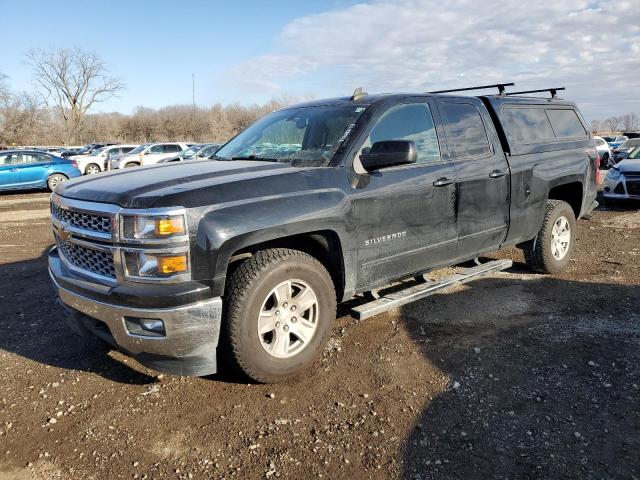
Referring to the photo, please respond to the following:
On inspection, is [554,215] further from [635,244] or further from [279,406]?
[279,406]

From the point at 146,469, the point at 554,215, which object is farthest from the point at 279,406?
the point at 554,215

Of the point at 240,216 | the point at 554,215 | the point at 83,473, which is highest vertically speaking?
the point at 240,216

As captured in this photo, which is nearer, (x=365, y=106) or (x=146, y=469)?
(x=146, y=469)

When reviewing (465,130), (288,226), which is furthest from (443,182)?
(288,226)

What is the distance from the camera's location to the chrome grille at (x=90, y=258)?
2979mm

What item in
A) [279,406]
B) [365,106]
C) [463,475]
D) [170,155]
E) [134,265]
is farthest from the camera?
[170,155]

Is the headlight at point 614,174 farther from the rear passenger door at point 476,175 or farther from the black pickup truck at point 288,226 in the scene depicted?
the rear passenger door at point 476,175

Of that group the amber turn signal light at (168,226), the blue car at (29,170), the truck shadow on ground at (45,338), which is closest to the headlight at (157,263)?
the amber turn signal light at (168,226)

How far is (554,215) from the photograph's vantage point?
5.57m

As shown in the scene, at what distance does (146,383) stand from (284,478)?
146 cm

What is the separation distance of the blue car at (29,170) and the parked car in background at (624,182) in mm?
16042

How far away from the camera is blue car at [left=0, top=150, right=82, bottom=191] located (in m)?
16.7

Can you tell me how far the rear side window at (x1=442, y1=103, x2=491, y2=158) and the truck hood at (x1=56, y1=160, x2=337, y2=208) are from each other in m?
1.63

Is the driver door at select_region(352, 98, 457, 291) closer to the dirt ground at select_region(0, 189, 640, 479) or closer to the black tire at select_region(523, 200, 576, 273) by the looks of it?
the dirt ground at select_region(0, 189, 640, 479)
